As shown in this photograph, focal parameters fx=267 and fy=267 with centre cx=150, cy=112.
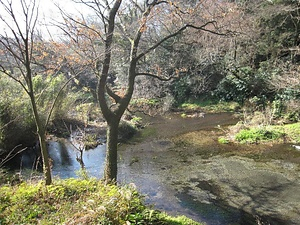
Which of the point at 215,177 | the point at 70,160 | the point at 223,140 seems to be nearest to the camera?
the point at 215,177

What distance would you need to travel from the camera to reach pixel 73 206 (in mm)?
3410

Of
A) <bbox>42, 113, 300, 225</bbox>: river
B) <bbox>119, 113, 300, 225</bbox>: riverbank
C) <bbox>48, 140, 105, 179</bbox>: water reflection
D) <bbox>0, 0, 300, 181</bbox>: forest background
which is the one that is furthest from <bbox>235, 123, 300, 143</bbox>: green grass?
<bbox>48, 140, 105, 179</bbox>: water reflection

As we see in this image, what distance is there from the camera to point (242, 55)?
16734 mm

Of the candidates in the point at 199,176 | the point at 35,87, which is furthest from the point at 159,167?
the point at 35,87

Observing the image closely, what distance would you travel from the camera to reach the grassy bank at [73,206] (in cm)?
298

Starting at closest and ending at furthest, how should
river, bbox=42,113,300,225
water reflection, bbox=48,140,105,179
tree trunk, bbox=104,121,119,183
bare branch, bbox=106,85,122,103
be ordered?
1. river, bbox=42,113,300,225
2. tree trunk, bbox=104,121,119,183
3. bare branch, bbox=106,85,122,103
4. water reflection, bbox=48,140,105,179

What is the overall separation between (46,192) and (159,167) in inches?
194

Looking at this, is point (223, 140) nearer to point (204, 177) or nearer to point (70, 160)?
A: point (204, 177)

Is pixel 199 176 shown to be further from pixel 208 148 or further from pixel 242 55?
pixel 242 55

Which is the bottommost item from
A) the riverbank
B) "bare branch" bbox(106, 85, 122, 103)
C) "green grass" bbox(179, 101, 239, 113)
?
the riverbank

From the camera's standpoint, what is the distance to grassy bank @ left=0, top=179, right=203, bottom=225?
9.78ft

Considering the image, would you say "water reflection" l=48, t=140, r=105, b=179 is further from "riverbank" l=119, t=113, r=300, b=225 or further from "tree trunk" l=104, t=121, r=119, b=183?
"tree trunk" l=104, t=121, r=119, b=183

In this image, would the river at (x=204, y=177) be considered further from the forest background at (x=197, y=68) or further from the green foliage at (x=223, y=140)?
the forest background at (x=197, y=68)

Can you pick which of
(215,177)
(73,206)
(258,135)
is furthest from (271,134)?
(73,206)
